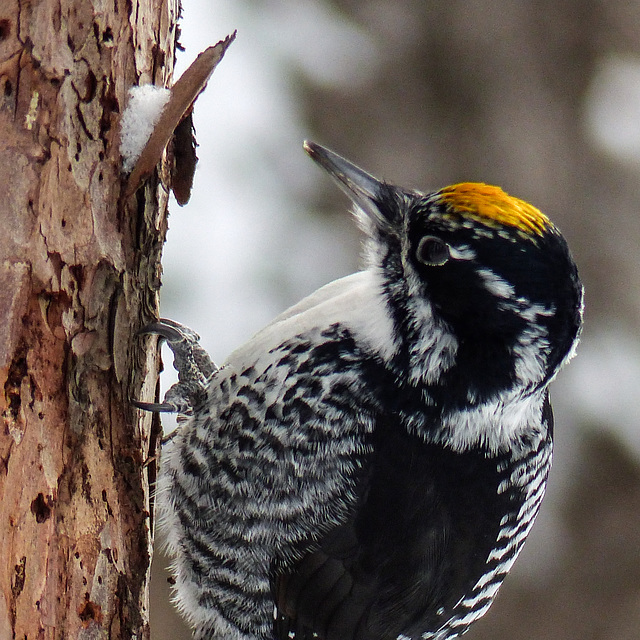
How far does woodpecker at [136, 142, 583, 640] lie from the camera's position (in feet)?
6.79

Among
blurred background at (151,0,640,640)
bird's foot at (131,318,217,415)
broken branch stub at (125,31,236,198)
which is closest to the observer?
broken branch stub at (125,31,236,198)

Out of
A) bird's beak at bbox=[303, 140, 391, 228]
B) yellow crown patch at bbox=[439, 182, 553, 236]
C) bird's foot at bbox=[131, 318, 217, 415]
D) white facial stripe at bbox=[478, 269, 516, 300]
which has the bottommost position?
bird's foot at bbox=[131, 318, 217, 415]

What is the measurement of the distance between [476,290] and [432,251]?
0.16m

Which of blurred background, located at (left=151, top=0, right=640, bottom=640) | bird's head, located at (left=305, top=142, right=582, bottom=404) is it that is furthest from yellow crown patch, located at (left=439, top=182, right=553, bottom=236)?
blurred background, located at (left=151, top=0, right=640, bottom=640)

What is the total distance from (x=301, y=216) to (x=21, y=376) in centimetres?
417

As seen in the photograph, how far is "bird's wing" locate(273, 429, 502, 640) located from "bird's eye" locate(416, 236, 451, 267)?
0.44m

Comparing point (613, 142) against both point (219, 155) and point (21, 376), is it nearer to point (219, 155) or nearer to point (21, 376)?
point (219, 155)

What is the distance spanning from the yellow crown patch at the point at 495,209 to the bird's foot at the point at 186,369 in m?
0.79

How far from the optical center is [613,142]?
523cm

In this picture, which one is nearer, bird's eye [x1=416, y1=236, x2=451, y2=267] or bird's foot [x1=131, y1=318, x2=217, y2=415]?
bird's eye [x1=416, y1=236, x2=451, y2=267]

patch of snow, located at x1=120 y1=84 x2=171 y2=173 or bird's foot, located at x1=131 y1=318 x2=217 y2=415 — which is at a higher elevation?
patch of snow, located at x1=120 y1=84 x2=171 y2=173

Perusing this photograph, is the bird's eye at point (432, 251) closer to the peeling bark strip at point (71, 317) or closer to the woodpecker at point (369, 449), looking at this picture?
the woodpecker at point (369, 449)

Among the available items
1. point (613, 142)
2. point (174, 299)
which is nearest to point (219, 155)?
point (174, 299)

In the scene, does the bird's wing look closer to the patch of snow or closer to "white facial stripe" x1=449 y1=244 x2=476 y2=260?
"white facial stripe" x1=449 y1=244 x2=476 y2=260
